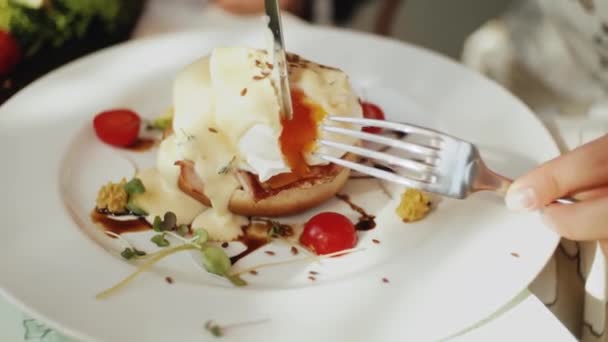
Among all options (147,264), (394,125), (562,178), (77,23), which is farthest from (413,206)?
(77,23)

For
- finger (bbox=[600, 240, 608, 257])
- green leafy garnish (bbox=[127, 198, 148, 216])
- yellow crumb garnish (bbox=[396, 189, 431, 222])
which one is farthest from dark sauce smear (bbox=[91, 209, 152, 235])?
finger (bbox=[600, 240, 608, 257])

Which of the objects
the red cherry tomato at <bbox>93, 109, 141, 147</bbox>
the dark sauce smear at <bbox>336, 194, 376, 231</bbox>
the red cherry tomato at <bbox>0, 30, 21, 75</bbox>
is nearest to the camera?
the dark sauce smear at <bbox>336, 194, 376, 231</bbox>

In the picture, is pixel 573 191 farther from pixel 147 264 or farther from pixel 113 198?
pixel 113 198

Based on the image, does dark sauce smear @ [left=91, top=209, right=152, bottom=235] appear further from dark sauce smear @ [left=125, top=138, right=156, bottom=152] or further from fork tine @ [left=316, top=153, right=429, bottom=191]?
fork tine @ [left=316, top=153, right=429, bottom=191]

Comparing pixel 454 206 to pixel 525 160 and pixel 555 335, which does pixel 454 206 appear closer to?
pixel 525 160

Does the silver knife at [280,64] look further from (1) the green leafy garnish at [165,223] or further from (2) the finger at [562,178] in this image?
(2) the finger at [562,178]

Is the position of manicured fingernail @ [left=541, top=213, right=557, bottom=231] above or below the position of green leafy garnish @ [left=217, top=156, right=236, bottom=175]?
above

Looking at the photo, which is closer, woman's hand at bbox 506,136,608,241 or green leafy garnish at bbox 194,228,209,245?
woman's hand at bbox 506,136,608,241
